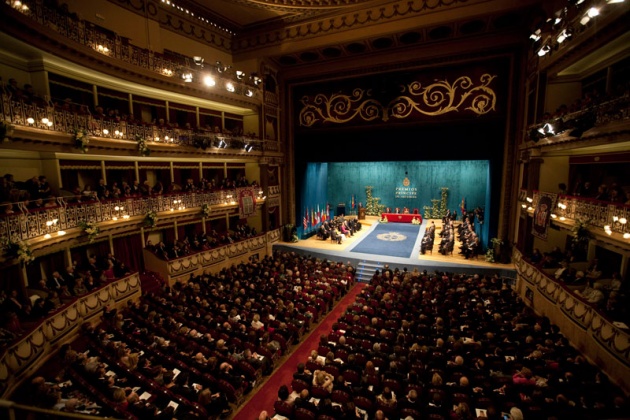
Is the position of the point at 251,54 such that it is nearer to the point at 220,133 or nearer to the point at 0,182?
the point at 220,133

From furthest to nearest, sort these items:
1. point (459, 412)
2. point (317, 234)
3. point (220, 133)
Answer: point (317, 234), point (220, 133), point (459, 412)

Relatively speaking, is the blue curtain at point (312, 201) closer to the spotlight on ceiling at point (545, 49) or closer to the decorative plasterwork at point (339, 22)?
the decorative plasterwork at point (339, 22)

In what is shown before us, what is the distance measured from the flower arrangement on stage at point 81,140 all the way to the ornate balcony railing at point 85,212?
1.81 m

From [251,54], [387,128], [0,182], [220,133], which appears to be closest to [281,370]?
[0,182]

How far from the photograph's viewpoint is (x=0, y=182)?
9.38 metres

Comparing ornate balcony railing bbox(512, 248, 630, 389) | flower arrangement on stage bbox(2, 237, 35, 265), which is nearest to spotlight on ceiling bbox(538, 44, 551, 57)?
ornate balcony railing bbox(512, 248, 630, 389)

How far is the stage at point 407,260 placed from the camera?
1605cm

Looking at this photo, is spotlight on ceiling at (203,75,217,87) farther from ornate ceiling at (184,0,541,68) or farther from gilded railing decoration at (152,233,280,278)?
gilded railing decoration at (152,233,280,278)

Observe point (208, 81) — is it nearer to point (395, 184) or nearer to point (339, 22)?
point (339, 22)

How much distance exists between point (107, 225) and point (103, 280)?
216 centimetres

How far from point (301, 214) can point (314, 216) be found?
2.57 m

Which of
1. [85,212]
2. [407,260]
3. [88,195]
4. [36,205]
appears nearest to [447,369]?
[407,260]

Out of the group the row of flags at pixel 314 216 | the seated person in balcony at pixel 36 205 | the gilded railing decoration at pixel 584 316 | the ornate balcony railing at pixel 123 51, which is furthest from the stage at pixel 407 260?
the seated person in balcony at pixel 36 205

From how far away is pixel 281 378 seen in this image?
28.8ft
